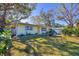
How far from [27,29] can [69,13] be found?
0.54 meters

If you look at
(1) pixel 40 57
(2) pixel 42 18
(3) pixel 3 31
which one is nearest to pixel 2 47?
(3) pixel 3 31

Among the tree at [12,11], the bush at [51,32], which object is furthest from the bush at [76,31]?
the tree at [12,11]

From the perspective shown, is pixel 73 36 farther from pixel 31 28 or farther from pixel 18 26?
pixel 18 26

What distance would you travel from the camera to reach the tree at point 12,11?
1992 millimetres

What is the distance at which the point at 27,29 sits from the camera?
195cm

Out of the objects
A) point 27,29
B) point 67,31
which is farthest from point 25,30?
point 67,31

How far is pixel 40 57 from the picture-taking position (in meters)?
1.95

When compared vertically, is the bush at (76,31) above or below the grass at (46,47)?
above

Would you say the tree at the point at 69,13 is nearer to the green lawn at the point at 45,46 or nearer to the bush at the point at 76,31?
the bush at the point at 76,31

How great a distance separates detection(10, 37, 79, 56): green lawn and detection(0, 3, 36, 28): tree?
0.88ft

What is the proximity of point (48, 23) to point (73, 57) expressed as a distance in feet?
1.64

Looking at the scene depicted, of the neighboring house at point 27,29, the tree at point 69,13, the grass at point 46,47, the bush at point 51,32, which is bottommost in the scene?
the grass at point 46,47

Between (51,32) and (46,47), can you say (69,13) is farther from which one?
(46,47)

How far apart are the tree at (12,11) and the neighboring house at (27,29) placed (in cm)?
10
